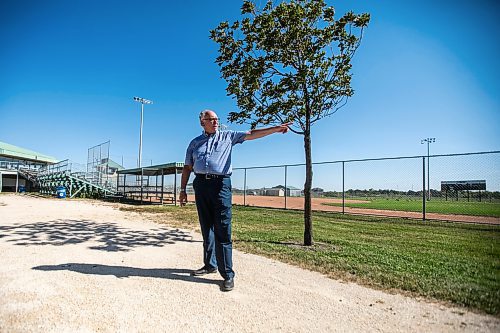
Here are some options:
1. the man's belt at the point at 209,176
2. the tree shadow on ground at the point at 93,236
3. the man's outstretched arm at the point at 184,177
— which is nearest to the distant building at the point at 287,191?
the tree shadow on ground at the point at 93,236

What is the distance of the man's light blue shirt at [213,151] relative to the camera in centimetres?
349

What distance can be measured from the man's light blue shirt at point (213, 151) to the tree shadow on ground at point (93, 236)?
282cm

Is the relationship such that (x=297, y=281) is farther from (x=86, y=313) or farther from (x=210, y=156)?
(x=86, y=313)

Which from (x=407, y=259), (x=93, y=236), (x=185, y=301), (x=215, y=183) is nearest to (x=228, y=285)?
(x=185, y=301)

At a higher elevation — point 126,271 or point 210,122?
point 210,122

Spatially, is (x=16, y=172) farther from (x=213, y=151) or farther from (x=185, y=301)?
(x=185, y=301)

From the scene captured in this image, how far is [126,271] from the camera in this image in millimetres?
3852

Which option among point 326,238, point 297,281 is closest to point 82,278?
point 297,281

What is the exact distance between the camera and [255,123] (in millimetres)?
6504

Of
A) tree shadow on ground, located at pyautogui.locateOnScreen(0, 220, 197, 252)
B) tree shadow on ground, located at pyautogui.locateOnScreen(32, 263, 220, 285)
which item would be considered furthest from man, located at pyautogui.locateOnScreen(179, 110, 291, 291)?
tree shadow on ground, located at pyautogui.locateOnScreen(0, 220, 197, 252)

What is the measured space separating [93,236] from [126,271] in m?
3.31

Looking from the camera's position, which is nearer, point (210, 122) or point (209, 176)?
point (209, 176)

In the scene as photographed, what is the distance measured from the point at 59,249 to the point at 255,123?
15.5 feet

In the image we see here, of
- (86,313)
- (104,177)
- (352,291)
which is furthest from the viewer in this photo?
(104,177)
